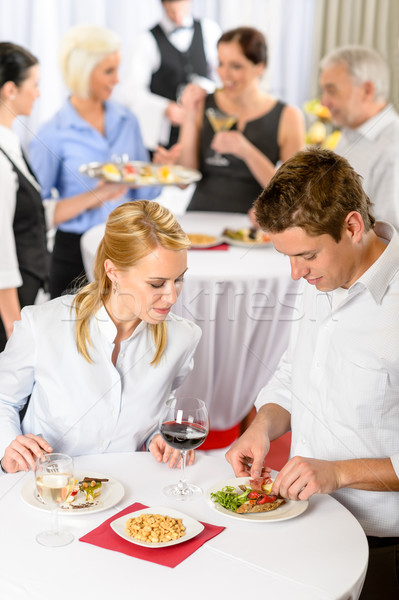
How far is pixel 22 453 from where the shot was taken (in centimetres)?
128

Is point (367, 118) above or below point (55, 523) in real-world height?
above

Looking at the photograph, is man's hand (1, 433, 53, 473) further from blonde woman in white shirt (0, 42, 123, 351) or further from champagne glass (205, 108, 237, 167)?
champagne glass (205, 108, 237, 167)

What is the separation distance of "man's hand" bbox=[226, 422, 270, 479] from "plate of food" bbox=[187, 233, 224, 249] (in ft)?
4.33

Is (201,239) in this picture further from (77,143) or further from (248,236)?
(77,143)

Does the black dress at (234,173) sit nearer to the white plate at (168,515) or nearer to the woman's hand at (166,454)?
the woman's hand at (166,454)

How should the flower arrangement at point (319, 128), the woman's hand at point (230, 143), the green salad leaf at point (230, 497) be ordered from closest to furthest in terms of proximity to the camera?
the green salad leaf at point (230, 497), the woman's hand at point (230, 143), the flower arrangement at point (319, 128)

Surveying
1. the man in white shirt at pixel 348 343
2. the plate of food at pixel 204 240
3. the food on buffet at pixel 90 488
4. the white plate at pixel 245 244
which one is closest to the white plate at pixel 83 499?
the food on buffet at pixel 90 488

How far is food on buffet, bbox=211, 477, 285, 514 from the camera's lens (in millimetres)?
1170

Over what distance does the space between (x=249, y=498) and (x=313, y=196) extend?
1.67ft

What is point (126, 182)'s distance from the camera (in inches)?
115

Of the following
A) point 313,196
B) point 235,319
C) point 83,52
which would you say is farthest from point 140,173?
point 313,196

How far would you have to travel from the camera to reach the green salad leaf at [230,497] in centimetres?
118

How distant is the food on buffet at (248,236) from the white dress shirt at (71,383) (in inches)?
51.7

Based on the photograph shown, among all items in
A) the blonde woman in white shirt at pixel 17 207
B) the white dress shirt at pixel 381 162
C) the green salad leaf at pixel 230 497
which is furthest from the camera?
the white dress shirt at pixel 381 162
